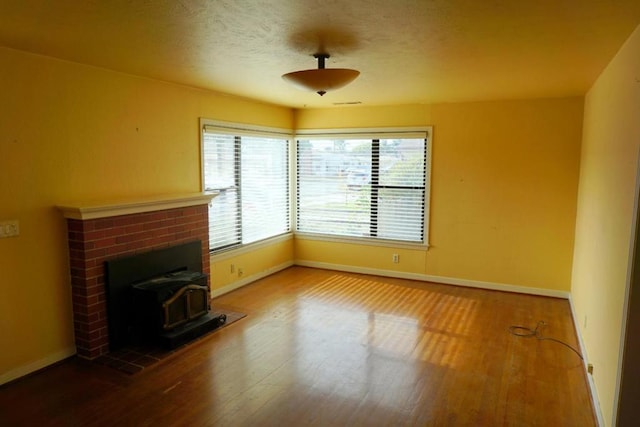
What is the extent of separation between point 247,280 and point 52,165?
9.01 feet

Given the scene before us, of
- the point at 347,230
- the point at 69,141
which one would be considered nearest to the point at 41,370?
the point at 69,141

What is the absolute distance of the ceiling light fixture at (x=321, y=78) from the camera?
2626 millimetres

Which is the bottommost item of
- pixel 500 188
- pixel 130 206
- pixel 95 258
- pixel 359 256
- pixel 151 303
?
pixel 359 256

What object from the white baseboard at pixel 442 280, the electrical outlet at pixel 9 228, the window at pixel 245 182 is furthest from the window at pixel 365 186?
the electrical outlet at pixel 9 228

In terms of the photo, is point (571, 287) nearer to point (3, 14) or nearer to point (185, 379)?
point (185, 379)

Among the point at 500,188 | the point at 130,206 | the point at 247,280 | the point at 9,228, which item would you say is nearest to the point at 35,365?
the point at 9,228

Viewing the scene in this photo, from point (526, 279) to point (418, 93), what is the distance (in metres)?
2.54

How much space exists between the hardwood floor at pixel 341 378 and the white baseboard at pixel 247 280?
482 mm

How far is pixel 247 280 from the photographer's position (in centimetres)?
545

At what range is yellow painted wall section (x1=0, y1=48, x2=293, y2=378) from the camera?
9.80 feet

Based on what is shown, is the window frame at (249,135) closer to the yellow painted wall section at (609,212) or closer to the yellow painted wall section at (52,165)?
the yellow painted wall section at (52,165)

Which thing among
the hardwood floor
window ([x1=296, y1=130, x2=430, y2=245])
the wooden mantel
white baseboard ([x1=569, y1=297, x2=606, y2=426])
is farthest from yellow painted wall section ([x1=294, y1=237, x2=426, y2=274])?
the wooden mantel

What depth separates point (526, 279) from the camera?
5141 mm

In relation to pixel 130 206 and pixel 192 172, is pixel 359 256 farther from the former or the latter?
pixel 130 206
